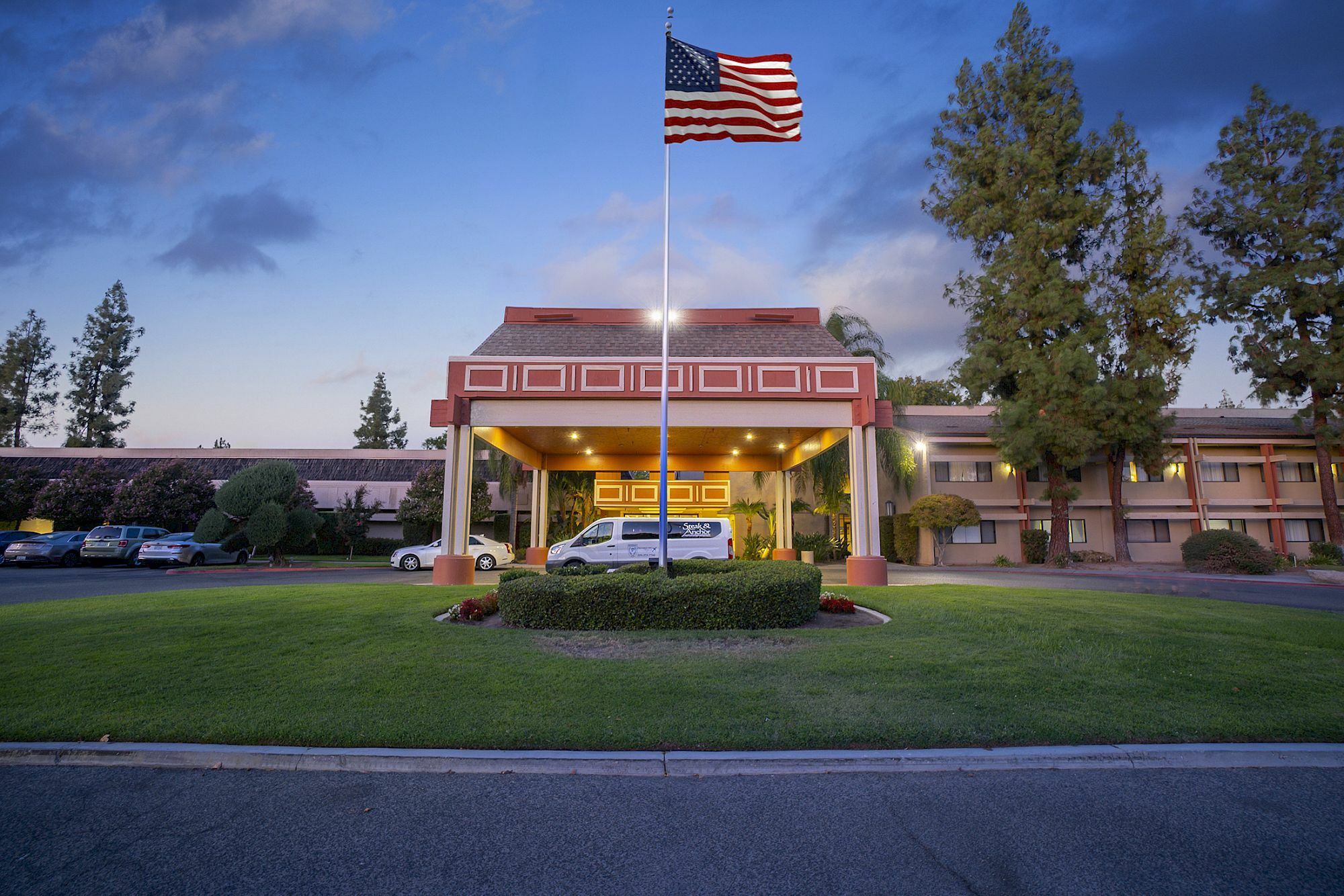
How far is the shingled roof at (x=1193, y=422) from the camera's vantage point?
3072cm

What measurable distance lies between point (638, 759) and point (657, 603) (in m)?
4.91

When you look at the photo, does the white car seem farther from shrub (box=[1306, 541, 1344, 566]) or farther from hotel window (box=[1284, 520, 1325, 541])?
hotel window (box=[1284, 520, 1325, 541])

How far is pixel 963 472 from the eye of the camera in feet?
105

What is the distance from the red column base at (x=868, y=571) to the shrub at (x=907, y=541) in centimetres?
1424

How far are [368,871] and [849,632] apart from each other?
7380mm

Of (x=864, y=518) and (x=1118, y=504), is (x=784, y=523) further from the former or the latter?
(x=1118, y=504)

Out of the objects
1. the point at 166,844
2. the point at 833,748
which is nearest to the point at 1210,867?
the point at 833,748

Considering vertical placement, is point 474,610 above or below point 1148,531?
below

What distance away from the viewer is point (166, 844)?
3.90 m

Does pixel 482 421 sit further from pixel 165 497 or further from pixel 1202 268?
pixel 1202 268

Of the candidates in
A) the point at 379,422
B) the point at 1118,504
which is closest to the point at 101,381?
the point at 379,422

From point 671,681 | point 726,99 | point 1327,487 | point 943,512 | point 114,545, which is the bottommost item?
point 671,681

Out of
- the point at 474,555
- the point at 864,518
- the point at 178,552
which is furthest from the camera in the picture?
the point at 178,552

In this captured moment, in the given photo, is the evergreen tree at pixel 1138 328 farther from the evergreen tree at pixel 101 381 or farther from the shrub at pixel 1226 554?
the evergreen tree at pixel 101 381
